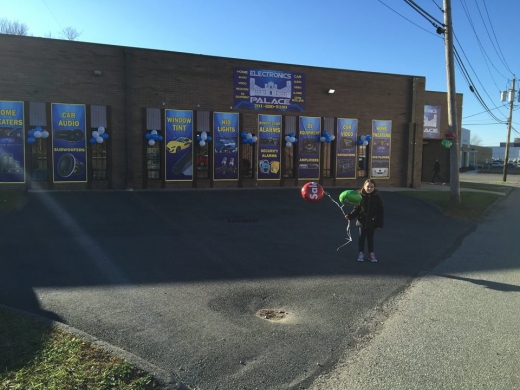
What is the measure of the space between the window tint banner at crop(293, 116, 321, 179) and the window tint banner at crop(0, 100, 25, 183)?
1150 cm

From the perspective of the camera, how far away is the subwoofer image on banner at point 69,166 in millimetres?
17312

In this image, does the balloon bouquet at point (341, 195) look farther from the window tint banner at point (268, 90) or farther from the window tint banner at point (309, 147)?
the window tint banner at point (309, 147)

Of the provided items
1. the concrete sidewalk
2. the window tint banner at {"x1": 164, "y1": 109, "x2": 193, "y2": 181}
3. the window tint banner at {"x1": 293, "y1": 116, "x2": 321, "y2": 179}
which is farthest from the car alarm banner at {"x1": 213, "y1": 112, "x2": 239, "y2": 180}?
the concrete sidewalk

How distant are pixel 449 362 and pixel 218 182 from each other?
53.2 ft

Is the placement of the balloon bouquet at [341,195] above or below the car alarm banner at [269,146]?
below

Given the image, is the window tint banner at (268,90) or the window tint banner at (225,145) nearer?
the window tint banner at (225,145)

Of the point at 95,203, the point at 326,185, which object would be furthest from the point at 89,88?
the point at 326,185

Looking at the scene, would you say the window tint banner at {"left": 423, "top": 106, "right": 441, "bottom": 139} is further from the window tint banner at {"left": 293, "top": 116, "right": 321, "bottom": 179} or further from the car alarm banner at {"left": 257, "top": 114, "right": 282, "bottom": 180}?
the car alarm banner at {"left": 257, "top": 114, "right": 282, "bottom": 180}

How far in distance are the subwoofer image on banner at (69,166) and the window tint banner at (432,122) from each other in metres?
21.4

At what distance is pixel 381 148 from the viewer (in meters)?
23.8

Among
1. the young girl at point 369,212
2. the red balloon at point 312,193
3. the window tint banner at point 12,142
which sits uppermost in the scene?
the window tint banner at point 12,142

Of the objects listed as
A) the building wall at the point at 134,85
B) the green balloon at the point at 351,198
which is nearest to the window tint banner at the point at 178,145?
the building wall at the point at 134,85

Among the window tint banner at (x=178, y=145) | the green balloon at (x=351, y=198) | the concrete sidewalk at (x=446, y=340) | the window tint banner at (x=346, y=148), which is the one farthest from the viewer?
the window tint banner at (x=346, y=148)

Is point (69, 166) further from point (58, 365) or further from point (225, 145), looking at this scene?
point (58, 365)
